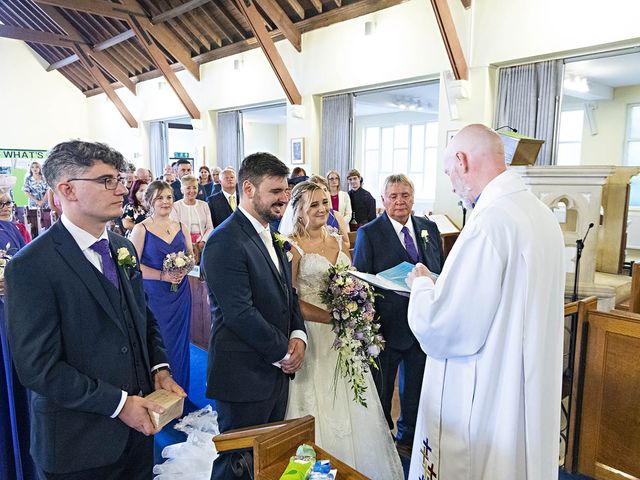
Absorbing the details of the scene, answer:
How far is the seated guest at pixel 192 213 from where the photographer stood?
4.74m

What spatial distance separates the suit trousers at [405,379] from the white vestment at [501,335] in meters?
1.07

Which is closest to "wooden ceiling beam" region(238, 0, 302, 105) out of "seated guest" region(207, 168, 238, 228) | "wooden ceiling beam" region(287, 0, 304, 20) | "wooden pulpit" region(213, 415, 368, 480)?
"wooden ceiling beam" region(287, 0, 304, 20)

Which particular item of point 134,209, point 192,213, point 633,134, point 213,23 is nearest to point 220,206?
point 192,213

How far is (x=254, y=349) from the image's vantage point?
6.56 ft

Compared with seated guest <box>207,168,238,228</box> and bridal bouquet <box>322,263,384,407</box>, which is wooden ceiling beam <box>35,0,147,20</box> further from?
bridal bouquet <box>322,263,384,407</box>

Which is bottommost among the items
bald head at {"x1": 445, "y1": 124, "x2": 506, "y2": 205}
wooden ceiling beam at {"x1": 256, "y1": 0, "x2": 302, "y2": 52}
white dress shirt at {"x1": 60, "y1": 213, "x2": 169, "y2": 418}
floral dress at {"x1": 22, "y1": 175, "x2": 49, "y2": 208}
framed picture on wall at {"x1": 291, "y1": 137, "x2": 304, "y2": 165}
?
white dress shirt at {"x1": 60, "y1": 213, "x2": 169, "y2": 418}

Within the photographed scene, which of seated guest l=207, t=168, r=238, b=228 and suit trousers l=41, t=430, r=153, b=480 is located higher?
seated guest l=207, t=168, r=238, b=228

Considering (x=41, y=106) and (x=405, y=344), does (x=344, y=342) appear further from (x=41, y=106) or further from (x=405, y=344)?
(x=41, y=106)

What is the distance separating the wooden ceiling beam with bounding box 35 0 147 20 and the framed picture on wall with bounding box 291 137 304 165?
4284 millimetres

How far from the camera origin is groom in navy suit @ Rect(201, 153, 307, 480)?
1895 mm

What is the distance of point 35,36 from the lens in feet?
40.7

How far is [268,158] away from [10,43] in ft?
53.5

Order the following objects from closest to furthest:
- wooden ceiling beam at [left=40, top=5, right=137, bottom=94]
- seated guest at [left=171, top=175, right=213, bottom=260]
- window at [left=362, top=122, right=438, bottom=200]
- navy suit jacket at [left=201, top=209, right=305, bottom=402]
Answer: navy suit jacket at [left=201, top=209, right=305, bottom=402] → seated guest at [left=171, top=175, right=213, bottom=260] → wooden ceiling beam at [left=40, top=5, right=137, bottom=94] → window at [left=362, top=122, right=438, bottom=200]

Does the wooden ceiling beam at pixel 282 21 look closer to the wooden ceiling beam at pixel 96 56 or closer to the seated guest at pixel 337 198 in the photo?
the seated guest at pixel 337 198
